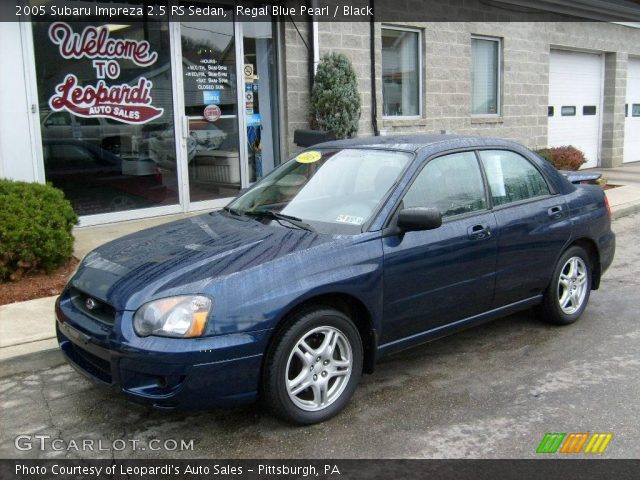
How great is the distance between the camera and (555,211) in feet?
16.6

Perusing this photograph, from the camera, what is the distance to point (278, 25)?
10.0 m

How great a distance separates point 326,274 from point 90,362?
1.40m

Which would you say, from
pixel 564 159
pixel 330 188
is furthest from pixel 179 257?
pixel 564 159

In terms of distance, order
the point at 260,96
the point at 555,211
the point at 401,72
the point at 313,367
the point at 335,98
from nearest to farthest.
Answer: the point at 313,367
the point at 555,211
the point at 335,98
the point at 260,96
the point at 401,72

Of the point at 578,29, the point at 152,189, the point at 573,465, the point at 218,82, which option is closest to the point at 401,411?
the point at 573,465

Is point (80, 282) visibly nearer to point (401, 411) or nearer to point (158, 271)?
point (158, 271)

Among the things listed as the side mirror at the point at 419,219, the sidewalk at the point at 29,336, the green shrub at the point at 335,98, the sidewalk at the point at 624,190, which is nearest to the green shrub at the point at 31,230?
the sidewalk at the point at 29,336

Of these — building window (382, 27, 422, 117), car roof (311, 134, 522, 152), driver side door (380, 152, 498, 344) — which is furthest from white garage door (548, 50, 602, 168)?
driver side door (380, 152, 498, 344)

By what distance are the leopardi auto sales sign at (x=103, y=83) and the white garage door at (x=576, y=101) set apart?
1043 centimetres

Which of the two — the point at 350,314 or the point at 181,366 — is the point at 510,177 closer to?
the point at 350,314

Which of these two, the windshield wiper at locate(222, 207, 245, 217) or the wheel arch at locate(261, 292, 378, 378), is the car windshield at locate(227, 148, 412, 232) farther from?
the wheel arch at locate(261, 292, 378, 378)

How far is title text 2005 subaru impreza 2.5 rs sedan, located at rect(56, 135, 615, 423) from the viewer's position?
3344 mm

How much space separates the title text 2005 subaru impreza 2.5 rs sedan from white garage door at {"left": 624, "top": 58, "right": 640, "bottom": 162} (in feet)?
49.1

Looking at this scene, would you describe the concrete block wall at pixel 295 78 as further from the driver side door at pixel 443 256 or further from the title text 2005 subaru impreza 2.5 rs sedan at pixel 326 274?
the driver side door at pixel 443 256
